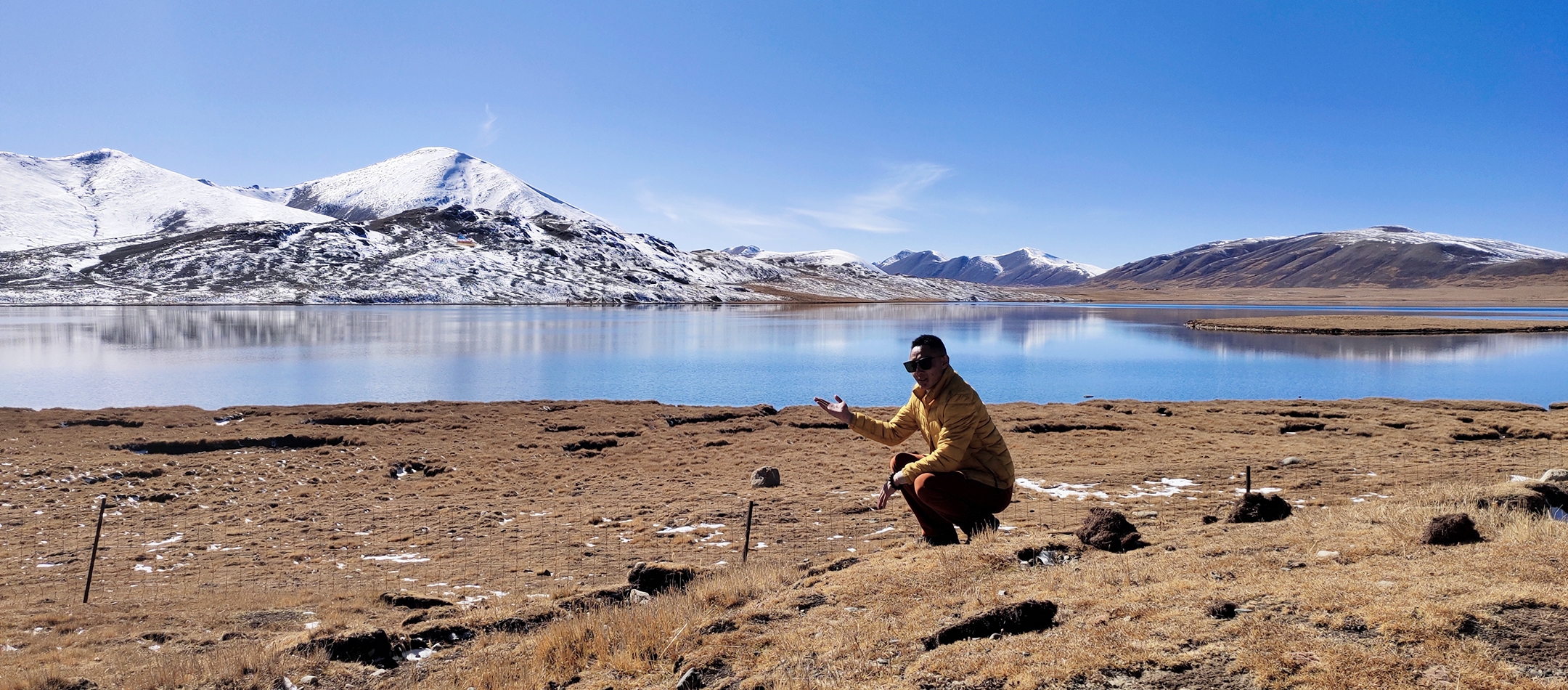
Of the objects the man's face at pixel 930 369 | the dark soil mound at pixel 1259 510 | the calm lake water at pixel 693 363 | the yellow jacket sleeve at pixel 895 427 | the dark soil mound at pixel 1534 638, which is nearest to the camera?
the dark soil mound at pixel 1534 638

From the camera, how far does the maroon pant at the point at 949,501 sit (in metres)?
7.26

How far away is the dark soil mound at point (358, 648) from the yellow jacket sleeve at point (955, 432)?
189 inches

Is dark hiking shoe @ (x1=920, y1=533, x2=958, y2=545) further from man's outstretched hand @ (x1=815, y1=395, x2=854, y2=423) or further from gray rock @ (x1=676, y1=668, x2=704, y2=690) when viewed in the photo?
gray rock @ (x1=676, y1=668, x2=704, y2=690)

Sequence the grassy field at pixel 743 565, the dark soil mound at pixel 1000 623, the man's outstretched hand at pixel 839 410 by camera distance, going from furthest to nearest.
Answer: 1. the man's outstretched hand at pixel 839 410
2. the dark soil mound at pixel 1000 623
3. the grassy field at pixel 743 565

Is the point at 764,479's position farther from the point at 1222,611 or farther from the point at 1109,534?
the point at 1222,611

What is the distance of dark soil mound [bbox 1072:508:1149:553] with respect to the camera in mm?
7941

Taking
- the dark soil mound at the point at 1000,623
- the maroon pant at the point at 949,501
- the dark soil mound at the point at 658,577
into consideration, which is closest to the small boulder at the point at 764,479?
the dark soil mound at the point at 658,577

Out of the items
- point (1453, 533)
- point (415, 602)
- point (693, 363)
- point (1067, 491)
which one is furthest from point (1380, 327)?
point (415, 602)

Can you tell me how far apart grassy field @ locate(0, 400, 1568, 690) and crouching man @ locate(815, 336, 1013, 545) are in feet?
1.45

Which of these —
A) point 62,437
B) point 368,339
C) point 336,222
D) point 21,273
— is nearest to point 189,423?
point 62,437

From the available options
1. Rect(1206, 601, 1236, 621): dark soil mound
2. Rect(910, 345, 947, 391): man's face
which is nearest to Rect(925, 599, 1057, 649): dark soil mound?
Rect(1206, 601, 1236, 621): dark soil mound

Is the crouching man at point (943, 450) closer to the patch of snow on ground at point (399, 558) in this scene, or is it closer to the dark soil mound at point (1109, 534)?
the dark soil mound at point (1109, 534)

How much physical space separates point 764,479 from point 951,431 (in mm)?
9863

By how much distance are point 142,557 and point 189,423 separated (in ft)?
51.5
